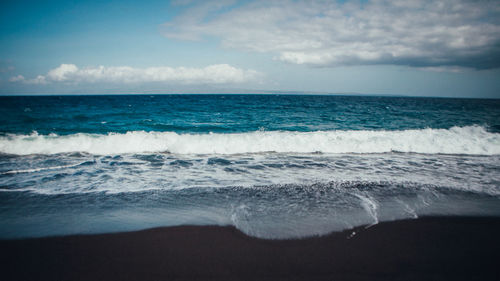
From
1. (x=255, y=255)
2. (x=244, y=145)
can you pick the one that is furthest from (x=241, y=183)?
(x=244, y=145)

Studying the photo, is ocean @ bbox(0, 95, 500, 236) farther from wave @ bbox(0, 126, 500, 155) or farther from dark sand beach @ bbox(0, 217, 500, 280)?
dark sand beach @ bbox(0, 217, 500, 280)

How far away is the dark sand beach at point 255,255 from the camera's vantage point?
2783 millimetres

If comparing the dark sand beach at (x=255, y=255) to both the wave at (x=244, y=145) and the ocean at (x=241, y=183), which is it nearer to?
the ocean at (x=241, y=183)

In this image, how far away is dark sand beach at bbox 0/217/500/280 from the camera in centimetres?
278

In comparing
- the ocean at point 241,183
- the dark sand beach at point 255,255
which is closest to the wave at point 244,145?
the ocean at point 241,183

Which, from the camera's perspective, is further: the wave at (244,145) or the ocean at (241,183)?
the wave at (244,145)

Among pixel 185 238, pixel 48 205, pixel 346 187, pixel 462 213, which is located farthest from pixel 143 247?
pixel 462 213

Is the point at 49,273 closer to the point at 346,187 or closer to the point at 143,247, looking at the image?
the point at 143,247

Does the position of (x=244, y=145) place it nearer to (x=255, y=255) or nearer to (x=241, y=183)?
(x=241, y=183)

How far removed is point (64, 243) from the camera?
11.2ft

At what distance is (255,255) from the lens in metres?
3.11

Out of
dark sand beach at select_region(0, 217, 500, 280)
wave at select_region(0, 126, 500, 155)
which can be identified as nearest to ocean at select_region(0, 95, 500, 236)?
wave at select_region(0, 126, 500, 155)

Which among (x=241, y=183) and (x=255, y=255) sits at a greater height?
(x=241, y=183)

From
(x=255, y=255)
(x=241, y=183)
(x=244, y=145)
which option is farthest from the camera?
(x=244, y=145)
